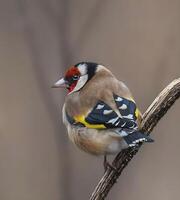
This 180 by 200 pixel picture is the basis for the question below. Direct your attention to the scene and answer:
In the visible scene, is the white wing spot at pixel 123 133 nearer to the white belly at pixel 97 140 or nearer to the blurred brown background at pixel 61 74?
the white belly at pixel 97 140

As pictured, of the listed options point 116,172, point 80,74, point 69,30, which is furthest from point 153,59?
point 116,172

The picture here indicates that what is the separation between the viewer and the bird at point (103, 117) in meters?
3.85

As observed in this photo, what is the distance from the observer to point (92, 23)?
6.59 m

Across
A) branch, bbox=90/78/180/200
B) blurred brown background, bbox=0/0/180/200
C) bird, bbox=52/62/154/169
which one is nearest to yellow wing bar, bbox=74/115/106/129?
bird, bbox=52/62/154/169

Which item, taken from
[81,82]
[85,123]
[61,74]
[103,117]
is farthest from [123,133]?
[61,74]

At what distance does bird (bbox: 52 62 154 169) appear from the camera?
3.85 m

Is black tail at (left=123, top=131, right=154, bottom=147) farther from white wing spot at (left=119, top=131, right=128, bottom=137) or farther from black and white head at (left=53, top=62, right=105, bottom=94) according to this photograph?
black and white head at (left=53, top=62, right=105, bottom=94)

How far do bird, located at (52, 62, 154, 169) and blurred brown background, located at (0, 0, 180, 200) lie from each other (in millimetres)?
1731

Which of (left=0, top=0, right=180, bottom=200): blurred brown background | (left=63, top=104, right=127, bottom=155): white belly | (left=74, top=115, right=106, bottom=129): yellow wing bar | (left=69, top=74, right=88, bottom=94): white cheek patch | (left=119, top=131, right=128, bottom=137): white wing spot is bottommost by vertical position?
(left=0, top=0, right=180, bottom=200): blurred brown background

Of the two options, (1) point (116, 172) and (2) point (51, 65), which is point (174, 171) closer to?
(2) point (51, 65)

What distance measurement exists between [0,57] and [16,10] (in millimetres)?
540

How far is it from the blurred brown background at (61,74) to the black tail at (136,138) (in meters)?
2.10

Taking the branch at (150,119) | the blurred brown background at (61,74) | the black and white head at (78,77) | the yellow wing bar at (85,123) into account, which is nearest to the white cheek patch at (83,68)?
the black and white head at (78,77)

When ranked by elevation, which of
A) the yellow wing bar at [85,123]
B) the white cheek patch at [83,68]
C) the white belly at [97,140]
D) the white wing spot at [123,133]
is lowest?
the white belly at [97,140]
